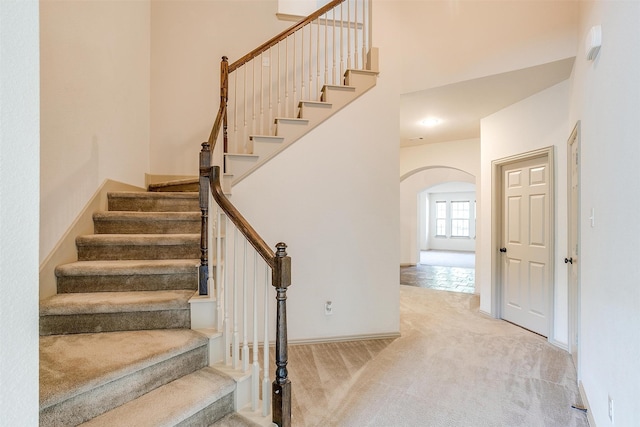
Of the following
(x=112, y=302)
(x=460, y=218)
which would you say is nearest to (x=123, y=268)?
(x=112, y=302)

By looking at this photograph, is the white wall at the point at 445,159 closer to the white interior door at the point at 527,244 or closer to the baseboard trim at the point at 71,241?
the white interior door at the point at 527,244

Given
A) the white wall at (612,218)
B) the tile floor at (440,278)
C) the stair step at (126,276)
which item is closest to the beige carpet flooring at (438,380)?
the white wall at (612,218)

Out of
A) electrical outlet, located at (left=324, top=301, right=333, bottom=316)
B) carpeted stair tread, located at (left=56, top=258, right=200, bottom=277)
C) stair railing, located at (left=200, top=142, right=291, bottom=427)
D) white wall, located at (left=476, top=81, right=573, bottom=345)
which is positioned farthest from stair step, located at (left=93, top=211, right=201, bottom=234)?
white wall, located at (left=476, top=81, right=573, bottom=345)

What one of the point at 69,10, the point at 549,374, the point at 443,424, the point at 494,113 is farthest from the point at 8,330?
the point at 494,113

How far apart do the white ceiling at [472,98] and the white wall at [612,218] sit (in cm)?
70

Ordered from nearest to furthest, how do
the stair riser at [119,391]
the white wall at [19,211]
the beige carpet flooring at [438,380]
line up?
the white wall at [19,211] → the stair riser at [119,391] → the beige carpet flooring at [438,380]

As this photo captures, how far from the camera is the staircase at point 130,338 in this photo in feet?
4.71

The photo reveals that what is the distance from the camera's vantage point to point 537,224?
3656 millimetres

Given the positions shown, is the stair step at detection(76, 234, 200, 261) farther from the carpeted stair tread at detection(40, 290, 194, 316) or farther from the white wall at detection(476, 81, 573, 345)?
the white wall at detection(476, 81, 573, 345)

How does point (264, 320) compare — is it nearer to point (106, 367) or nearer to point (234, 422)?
point (234, 422)

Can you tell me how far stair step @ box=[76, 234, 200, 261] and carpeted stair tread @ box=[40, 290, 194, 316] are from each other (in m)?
0.41

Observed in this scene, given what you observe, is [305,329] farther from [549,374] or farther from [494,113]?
[494,113]

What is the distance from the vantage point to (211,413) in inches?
65.3

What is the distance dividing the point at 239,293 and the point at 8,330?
2601mm
